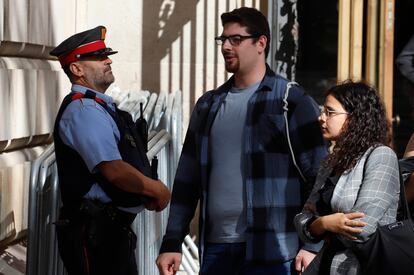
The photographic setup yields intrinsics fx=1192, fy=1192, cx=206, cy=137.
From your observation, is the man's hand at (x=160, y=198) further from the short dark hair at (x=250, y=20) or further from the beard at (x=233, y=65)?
the short dark hair at (x=250, y=20)

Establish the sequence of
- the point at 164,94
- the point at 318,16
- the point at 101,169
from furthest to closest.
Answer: the point at 318,16 → the point at 164,94 → the point at 101,169

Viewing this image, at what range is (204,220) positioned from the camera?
17.7ft

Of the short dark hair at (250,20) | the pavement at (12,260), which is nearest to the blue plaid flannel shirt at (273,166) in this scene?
the short dark hair at (250,20)

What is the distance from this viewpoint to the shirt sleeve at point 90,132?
17.0 feet

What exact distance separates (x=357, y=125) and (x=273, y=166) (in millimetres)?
746

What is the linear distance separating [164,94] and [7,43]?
1564 mm

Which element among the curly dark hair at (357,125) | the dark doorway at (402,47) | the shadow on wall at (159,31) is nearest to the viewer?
the curly dark hair at (357,125)

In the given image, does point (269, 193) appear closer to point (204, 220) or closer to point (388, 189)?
point (204, 220)

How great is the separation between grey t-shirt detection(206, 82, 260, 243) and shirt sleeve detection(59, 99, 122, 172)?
447mm

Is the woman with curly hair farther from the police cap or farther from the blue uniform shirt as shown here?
the police cap

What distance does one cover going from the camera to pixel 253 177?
5266 mm

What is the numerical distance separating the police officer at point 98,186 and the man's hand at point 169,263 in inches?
7.7

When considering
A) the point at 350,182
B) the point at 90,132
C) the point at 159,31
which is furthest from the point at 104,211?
the point at 159,31

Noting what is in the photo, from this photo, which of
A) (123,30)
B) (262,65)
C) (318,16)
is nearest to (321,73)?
(318,16)
